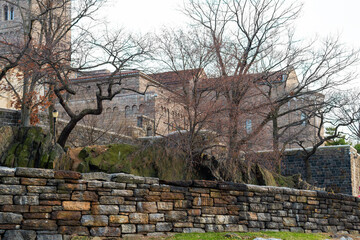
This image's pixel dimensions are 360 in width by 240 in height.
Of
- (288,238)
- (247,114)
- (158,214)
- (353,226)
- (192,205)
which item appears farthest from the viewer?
(247,114)

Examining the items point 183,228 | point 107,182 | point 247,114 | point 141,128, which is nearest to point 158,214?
point 183,228

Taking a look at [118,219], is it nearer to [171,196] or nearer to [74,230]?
[74,230]

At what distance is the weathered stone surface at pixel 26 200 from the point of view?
751 cm

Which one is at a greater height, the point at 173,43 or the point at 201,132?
the point at 173,43

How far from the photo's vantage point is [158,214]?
925 cm

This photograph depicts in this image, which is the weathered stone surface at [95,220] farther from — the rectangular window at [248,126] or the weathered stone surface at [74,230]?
the rectangular window at [248,126]

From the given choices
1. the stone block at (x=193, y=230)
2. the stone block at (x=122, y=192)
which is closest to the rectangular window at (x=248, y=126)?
the stone block at (x=193, y=230)

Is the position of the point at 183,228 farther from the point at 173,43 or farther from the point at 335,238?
the point at 173,43

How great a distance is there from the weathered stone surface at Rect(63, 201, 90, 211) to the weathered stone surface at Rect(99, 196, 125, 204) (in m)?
0.30

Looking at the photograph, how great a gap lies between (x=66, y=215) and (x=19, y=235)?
2.80 ft

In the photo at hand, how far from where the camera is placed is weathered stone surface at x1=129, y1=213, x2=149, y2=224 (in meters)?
8.81

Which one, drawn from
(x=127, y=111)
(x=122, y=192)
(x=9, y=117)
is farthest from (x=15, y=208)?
(x=127, y=111)

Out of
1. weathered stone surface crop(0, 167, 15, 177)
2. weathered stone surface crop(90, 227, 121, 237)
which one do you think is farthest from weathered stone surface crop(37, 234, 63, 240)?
weathered stone surface crop(0, 167, 15, 177)

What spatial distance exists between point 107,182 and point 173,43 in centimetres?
832
